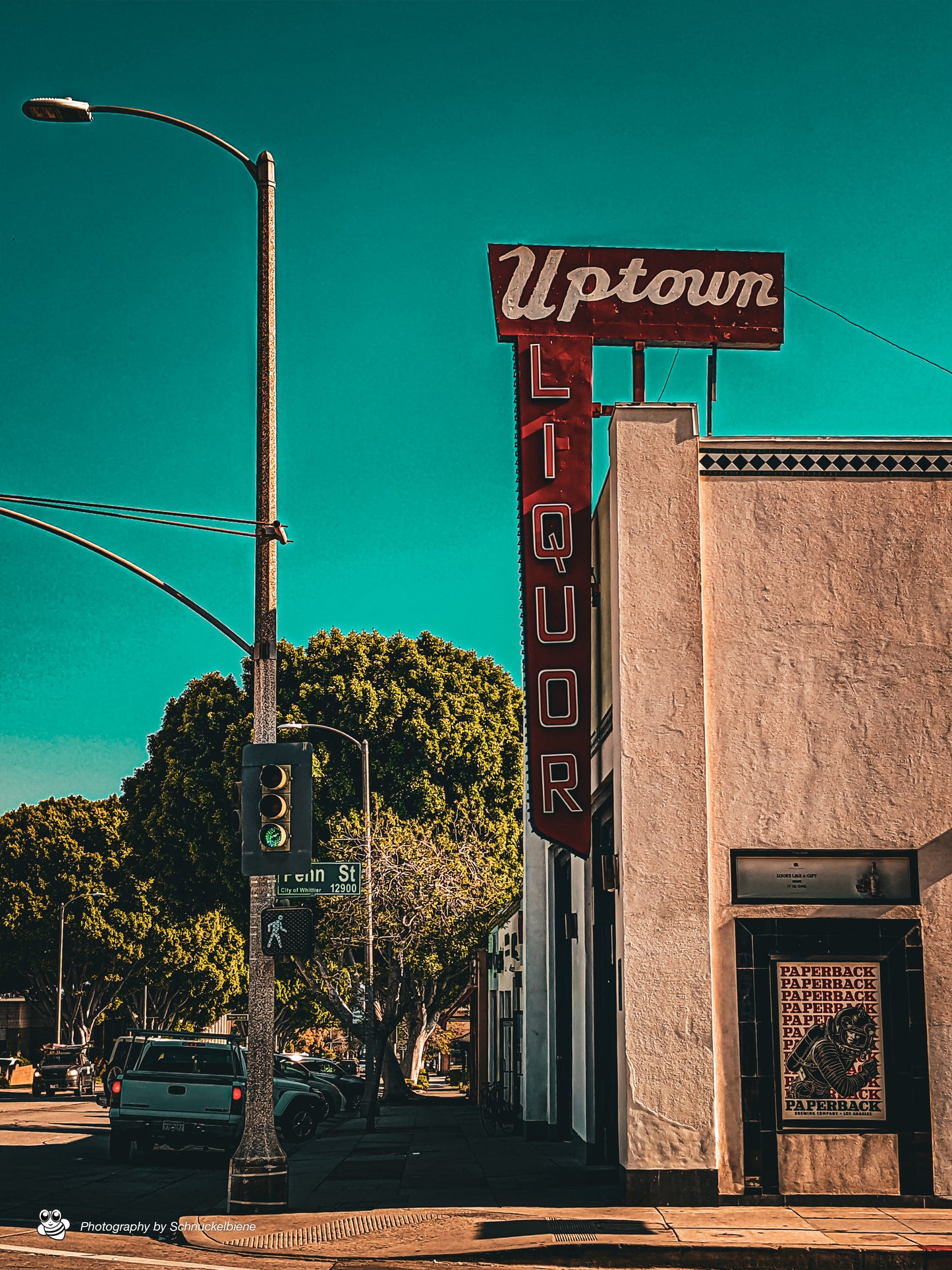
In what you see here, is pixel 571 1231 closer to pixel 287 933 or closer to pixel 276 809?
pixel 287 933

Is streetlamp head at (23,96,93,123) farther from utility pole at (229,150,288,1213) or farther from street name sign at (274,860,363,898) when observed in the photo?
street name sign at (274,860,363,898)

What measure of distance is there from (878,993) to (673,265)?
331 inches

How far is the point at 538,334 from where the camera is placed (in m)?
15.6

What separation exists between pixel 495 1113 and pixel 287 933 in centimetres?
1341

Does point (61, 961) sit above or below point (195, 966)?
above

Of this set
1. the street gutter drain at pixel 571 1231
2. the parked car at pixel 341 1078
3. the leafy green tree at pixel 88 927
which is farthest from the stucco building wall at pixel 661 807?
the leafy green tree at pixel 88 927

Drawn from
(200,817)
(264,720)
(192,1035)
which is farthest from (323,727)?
(264,720)

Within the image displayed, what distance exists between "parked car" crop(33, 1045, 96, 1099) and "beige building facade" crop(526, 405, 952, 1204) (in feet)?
126

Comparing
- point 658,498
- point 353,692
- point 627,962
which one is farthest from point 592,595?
point 353,692

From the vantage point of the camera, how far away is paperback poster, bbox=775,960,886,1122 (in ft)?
43.4

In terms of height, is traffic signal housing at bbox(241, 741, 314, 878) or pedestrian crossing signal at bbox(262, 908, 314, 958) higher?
traffic signal housing at bbox(241, 741, 314, 878)

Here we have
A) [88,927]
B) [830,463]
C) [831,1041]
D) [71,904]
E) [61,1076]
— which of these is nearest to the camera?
[831,1041]

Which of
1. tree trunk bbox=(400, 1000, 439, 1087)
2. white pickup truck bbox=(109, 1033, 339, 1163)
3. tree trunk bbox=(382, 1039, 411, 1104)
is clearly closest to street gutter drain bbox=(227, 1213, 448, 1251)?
white pickup truck bbox=(109, 1033, 339, 1163)

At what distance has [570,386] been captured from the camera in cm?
1552
